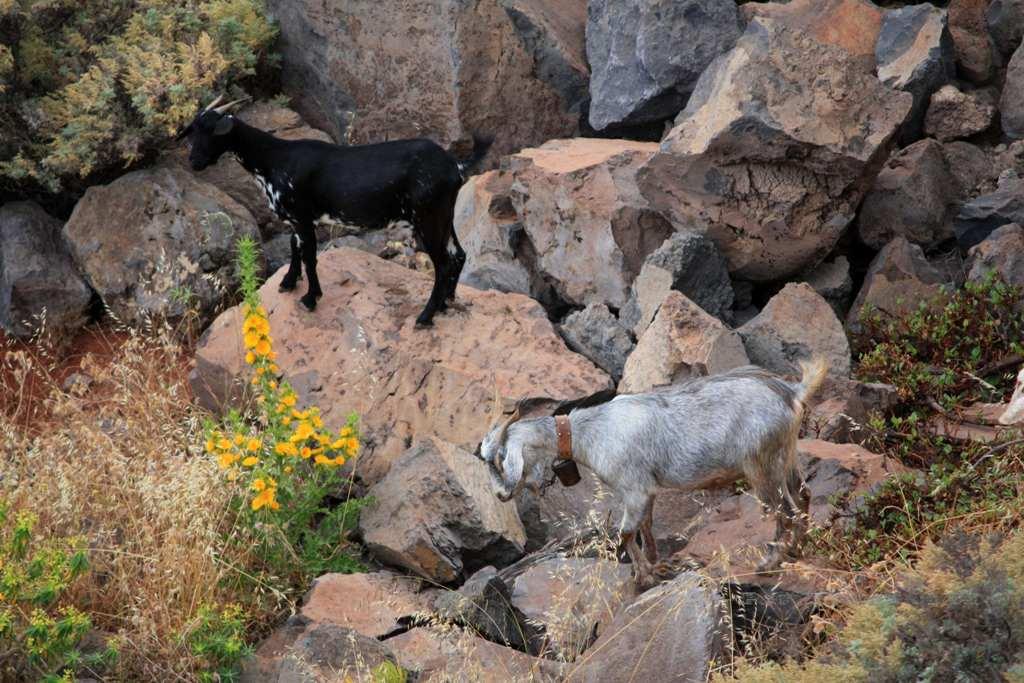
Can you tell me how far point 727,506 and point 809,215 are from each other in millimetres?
2810

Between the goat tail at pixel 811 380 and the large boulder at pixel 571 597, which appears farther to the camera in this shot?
the goat tail at pixel 811 380

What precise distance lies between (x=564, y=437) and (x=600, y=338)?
2.64 m

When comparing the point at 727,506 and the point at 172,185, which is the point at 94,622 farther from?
the point at 172,185

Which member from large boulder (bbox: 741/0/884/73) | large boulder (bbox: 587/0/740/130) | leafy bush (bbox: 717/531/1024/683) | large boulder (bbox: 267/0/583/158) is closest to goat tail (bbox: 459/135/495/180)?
large boulder (bbox: 267/0/583/158)

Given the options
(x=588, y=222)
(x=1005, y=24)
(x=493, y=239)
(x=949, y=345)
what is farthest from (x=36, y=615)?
(x=1005, y=24)

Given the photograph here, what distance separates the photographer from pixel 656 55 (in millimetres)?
10484

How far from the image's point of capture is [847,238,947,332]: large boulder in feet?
27.9

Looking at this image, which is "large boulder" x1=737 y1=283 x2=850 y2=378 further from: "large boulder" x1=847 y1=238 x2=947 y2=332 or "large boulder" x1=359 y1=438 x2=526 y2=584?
"large boulder" x1=359 y1=438 x2=526 y2=584

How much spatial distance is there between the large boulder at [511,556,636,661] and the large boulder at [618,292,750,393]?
1573mm

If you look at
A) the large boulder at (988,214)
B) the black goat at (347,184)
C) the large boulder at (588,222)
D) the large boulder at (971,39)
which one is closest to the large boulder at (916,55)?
the large boulder at (971,39)

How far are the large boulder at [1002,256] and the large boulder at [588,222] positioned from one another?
85.8 inches

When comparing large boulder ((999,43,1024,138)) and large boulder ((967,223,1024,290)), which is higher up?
large boulder ((999,43,1024,138))

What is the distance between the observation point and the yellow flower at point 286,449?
6.45m

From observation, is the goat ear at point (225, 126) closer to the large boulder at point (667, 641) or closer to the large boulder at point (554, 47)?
the large boulder at point (554, 47)
